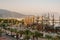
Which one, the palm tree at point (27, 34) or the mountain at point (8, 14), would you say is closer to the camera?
the palm tree at point (27, 34)

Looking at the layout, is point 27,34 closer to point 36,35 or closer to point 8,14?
point 36,35

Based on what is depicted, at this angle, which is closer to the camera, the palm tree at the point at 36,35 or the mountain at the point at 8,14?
the palm tree at the point at 36,35

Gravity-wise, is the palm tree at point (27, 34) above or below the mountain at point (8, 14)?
below

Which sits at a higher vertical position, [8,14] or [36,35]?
[8,14]

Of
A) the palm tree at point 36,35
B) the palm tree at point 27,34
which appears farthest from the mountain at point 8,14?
the palm tree at point 36,35

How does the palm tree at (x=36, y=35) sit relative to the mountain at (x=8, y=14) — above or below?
below

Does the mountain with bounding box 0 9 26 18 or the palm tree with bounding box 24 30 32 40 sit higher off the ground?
the mountain with bounding box 0 9 26 18

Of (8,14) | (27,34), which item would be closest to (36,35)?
(27,34)

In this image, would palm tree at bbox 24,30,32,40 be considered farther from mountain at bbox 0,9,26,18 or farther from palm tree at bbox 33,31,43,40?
mountain at bbox 0,9,26,18

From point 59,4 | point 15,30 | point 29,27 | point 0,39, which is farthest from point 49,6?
point 0,39

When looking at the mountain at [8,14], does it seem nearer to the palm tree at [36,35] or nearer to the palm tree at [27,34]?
the palm tree at [27,34]

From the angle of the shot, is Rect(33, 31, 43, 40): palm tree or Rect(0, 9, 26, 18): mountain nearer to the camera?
Rect(33, 31, 43, 40): palm tree

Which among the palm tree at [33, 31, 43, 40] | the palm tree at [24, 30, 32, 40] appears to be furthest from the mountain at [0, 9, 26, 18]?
the palm tree at [33, 31, 43, 40]
